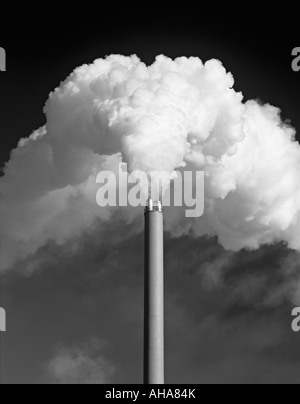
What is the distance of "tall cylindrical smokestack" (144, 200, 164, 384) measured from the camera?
135ft

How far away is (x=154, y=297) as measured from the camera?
4209cm

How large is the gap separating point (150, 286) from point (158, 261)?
1.64 meters

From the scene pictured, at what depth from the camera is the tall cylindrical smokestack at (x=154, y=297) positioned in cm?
4125
